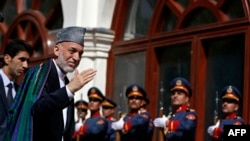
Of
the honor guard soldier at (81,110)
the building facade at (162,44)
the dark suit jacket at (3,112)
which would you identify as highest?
the building facade at (162,44)

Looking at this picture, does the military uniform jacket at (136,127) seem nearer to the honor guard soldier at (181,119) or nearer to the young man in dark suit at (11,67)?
the honor guard soldier at (181,119)

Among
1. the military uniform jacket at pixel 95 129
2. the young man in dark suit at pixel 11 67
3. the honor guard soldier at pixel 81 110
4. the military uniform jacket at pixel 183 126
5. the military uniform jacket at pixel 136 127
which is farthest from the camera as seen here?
the honor guard soldier at pixel 81 110

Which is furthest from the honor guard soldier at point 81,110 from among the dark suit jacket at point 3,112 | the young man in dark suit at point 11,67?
the dark suit jacket at point 3,112

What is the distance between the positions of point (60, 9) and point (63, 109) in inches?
286

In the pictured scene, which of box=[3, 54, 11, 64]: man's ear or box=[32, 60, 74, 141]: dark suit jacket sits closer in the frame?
box=[32, 60, 74, 141]: dark suit jacket

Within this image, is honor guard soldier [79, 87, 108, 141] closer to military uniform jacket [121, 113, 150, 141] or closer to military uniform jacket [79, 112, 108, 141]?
military uniform jacket [79, 112, 108, 141]

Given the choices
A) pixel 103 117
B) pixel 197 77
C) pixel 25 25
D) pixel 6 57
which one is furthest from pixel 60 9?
pixel 6 57

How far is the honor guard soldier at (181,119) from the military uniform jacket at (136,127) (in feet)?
1.88

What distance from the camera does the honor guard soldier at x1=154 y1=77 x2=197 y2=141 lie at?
7.56m

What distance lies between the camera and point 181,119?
7.59 meters

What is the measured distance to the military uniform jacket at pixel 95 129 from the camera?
9.07 meters

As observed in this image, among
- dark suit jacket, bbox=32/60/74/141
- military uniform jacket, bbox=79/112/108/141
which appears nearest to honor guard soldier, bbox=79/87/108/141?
military uniform jacket, bbox=79/112/108/141

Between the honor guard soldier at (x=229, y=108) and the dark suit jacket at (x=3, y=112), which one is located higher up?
the honor guard soldier at (x=229, y=108)

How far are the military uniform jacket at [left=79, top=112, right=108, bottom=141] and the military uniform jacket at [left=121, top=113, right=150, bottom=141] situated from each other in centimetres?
73
